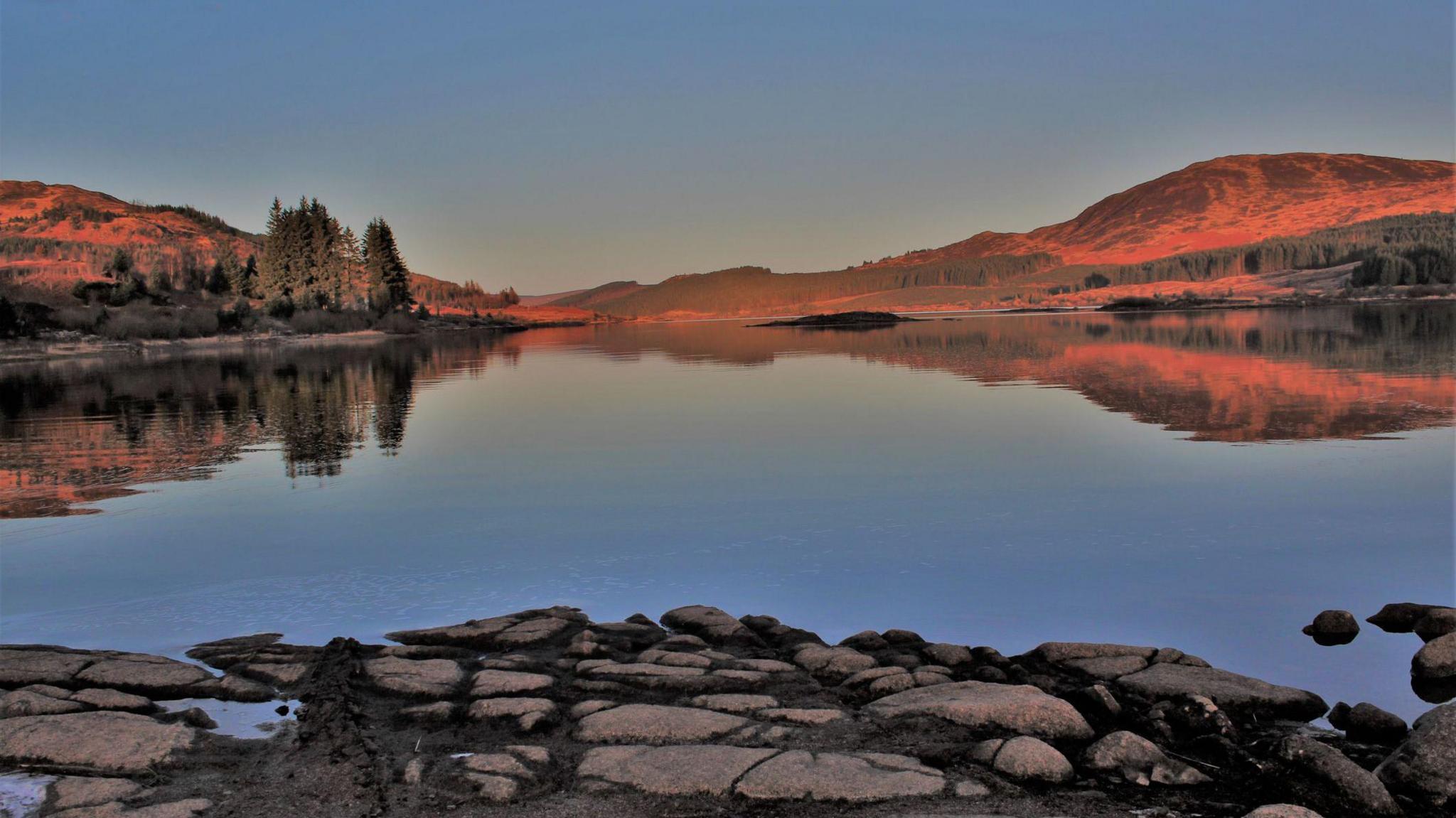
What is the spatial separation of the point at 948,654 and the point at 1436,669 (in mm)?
2814

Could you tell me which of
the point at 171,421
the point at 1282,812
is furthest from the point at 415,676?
the point at 171,421

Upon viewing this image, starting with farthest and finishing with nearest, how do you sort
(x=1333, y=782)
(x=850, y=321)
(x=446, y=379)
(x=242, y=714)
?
(x=850, y=321), (x=446, y=379), (x=242, y=714), (x=1333, y=782)

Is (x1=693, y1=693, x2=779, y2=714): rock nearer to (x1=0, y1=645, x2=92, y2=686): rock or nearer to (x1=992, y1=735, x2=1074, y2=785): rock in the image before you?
(x1=992, y1=735, x2=1074, y2=785): rock

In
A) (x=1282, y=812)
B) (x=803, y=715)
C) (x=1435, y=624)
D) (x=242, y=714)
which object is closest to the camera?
(x=1282, y=812)

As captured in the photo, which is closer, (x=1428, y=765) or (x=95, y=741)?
(x=1428, y=765)

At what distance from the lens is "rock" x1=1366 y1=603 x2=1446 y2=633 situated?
6418 mm

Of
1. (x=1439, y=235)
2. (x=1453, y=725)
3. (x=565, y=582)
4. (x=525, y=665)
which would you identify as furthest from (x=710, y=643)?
(x=1439, y=235)

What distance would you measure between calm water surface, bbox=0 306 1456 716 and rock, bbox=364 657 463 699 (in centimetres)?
106

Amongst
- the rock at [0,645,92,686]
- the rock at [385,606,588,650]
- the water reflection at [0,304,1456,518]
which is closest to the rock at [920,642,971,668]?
the rock at [385,606,588,650]

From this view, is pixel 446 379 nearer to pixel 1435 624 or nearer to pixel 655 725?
pixel 655 725

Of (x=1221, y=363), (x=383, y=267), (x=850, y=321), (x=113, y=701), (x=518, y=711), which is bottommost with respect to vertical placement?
(x=518, y=711)

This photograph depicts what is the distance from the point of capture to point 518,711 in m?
5.22

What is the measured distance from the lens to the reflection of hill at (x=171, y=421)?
1280 cm

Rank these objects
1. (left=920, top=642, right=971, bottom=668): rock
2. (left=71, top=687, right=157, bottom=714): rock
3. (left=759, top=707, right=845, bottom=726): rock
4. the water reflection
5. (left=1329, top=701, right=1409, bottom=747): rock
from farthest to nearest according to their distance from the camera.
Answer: the water reflection, (left=920, top=642, right=971, bottom=668): rock, (left=71, top=687, right=157, bottom=714): rock, (left=759, top=707, right=845, bottom=726): rock, (left=1329, top=701, right=1409, bottom=747): rock
